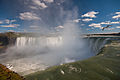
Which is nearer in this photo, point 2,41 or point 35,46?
point 35,46

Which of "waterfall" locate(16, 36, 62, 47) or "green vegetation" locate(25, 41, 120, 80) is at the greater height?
"green vegetation" locate(25, 41, 120, 80)

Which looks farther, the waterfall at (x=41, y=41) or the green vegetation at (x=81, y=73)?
the waterfall at (x=41, y=41)

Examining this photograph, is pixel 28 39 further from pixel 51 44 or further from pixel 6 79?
pixel 6 79

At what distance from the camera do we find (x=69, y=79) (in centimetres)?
322

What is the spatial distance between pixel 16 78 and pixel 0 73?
41 cm

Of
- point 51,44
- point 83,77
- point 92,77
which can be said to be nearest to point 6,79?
point 83,77

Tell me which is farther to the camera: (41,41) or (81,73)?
(41,41)

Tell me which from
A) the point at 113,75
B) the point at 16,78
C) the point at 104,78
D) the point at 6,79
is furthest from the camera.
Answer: the point at 113,75

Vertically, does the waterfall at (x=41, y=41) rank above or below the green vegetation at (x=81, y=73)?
below

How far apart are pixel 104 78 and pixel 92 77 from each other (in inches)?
20.4

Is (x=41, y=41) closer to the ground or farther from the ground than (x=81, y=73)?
closer to the ground

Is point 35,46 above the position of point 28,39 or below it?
below

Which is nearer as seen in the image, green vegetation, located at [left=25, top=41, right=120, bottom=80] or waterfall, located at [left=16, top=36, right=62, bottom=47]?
green vegetation, located at [left=25, top=41, right=120, bottom=80]

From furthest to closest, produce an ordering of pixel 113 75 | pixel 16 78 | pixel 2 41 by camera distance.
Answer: pixel 2 41 < pixel 113 75 < pixel 16 78
